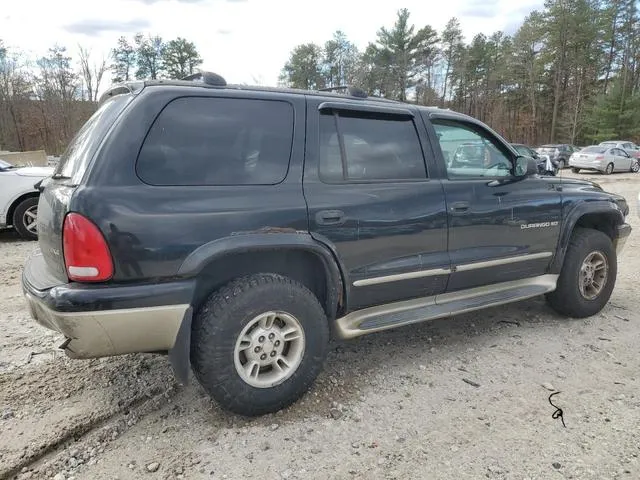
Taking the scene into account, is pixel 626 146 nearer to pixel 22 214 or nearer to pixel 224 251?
pixel 22 214

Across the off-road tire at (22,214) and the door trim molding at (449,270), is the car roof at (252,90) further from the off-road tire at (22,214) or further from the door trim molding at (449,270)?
the off-road tire at (22,214)

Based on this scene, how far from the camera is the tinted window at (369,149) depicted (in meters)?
2.95

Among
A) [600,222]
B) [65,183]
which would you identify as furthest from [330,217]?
[600,222]

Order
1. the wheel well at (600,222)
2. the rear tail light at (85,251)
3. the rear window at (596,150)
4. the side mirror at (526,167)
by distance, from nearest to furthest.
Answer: the rear tail light at (85,251) < the side mirror at (526,167) < the wheel well at (600,222) < the rear window at (596,150)

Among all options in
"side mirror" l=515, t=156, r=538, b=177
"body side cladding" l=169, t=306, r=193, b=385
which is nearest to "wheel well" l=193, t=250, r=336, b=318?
"body side cladding" l=169, t=306, r=193, b=385

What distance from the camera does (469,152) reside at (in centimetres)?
376

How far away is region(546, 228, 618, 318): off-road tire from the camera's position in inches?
163

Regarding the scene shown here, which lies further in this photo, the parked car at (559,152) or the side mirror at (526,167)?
the parked car at (559,152)

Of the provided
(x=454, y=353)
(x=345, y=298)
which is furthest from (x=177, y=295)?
(x=454, y=353)

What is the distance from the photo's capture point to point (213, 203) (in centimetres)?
247

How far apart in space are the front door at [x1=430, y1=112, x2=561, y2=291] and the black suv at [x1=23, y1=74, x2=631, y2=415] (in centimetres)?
2

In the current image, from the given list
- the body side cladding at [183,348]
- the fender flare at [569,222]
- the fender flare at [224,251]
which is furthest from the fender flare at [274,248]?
the fender flare at [569,222]

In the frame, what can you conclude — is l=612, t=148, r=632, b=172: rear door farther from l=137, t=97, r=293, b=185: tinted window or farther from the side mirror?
l=137, t=97, r=293, b=185: tinted window

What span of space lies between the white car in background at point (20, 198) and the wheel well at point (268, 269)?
6.01 meters
